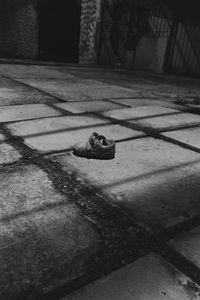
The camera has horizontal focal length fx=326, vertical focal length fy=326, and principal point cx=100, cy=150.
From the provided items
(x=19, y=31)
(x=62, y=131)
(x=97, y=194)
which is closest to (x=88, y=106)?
(x=62, y=131)

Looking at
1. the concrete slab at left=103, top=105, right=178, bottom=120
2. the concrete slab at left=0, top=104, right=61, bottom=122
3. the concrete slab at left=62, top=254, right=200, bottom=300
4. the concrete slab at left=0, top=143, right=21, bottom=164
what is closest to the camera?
the concrete slab at left=62, top=254, right=200, bottom=300

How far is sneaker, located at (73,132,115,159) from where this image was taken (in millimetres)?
1567

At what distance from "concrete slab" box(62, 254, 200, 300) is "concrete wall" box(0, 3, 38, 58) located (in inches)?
334

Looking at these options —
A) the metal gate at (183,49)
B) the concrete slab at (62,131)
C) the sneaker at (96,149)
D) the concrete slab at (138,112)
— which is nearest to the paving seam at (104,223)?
the sneaker at (96,149)

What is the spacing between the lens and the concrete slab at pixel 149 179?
3.73 ft

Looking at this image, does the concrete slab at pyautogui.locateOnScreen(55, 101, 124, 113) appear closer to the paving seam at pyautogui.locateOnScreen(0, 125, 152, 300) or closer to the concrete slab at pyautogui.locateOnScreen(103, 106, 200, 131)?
the concrete slab at pyautogui.locateOnScreen(103, 106, 200, 131)

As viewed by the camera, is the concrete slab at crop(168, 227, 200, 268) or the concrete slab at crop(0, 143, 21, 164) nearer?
the concrete slab at crop(168, 227, 200, 268)

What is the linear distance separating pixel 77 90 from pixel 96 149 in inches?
80.8

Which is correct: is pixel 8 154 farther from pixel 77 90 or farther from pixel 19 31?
pixel 19 31

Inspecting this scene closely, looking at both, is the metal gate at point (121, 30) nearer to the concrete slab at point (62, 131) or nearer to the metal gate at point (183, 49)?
the metal gate at point (183, 49)

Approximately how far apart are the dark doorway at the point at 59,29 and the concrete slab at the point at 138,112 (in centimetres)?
637

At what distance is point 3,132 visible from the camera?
186 cm

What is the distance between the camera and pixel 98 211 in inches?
44.2

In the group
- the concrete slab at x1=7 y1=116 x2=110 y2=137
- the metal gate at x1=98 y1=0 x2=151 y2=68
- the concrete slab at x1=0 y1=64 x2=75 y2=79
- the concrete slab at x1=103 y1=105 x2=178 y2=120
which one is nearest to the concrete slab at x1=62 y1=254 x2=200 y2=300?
the concrete slab at x1=7 y1=116 x2=110 y2=137
